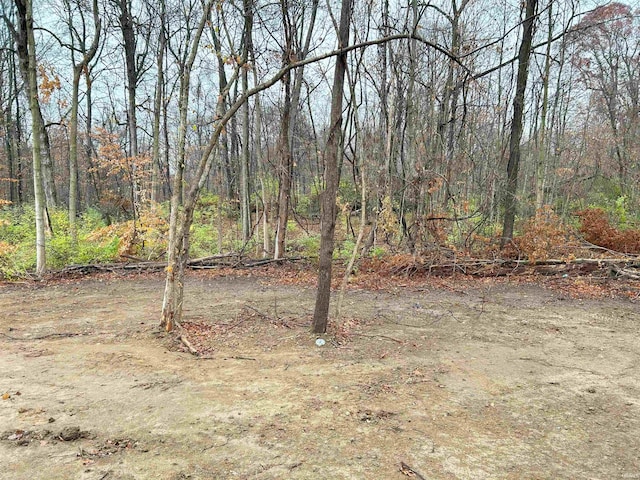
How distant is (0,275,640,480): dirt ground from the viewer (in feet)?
9.00

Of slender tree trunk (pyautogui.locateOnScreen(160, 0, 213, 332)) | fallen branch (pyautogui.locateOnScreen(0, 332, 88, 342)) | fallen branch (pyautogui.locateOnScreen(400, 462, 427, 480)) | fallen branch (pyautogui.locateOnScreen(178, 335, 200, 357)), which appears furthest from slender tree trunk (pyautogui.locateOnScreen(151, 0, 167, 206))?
fallen branch (pyautogui.locateOnScreen(400, 462, 427, 480))

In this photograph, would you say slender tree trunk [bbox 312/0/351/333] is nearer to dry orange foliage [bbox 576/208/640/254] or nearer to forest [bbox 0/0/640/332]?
forest [bbox 0/0/640/332]

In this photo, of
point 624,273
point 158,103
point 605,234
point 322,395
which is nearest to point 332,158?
A: point 322,395

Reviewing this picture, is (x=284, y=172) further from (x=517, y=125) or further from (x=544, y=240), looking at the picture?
(x=544, y=240)

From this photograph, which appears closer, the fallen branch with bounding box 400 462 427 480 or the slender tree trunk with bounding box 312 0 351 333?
the fallen branch with bounding box 400 462 427 480

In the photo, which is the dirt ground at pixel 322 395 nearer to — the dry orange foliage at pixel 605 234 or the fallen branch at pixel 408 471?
the fallen branch at pixel 408 471

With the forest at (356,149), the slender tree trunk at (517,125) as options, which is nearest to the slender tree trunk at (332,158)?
the forest at (356,149)

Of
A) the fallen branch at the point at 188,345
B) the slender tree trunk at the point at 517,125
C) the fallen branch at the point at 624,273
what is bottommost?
the fallen branch at the point at 188,345

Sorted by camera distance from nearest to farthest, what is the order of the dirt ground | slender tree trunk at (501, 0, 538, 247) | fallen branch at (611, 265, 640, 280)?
the dirt ground < fallen branch at (611, 265, 640, 280) < slender tree trunk at (501, 0, 538, 247)

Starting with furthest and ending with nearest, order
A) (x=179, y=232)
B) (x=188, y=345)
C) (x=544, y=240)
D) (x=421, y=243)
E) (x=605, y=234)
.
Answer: (x=421, y=243)
(x=605, y=234)
(x=544, y=240)
(x=179, y=232)
(x=188, y=345)

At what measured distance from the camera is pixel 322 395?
3809 mm

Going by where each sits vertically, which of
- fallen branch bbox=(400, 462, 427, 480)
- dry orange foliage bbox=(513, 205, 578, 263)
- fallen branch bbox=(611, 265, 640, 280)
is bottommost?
fallen branch bbox=(400, 462, 427, 480)

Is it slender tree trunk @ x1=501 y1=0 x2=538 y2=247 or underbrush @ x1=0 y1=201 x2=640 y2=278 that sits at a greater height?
slender tree trunk @ x1=501 y1=0 x2=538 y2=247

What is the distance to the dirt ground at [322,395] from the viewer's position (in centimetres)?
274
